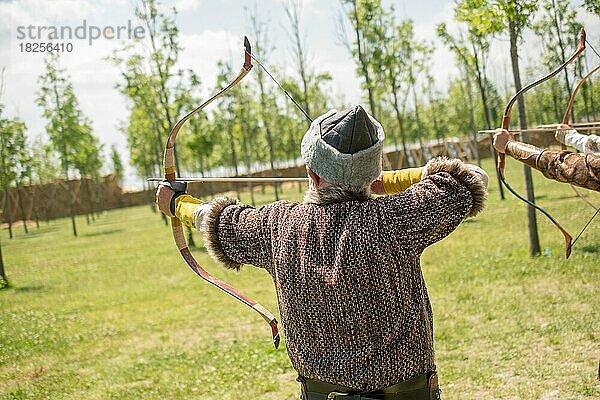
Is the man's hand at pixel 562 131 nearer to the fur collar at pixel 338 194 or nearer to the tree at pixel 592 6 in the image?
the fur collar at pixel 338 194

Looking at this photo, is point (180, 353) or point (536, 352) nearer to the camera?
point (536, 352)

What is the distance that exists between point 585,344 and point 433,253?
15.6 feet

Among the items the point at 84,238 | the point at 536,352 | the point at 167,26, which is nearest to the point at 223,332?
the point at 536,352

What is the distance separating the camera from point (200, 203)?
2389mm

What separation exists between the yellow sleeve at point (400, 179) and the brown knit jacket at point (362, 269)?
0.61 feet

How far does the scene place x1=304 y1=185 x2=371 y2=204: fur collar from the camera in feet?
6.36

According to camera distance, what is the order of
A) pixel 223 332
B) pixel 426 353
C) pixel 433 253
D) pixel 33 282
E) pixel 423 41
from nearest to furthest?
1. pixel 426 353
2. pixel 223 332
3. pixel 433 253
4. pixel 33 282
5. pixel 423 41

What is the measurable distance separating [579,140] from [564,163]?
100 cm

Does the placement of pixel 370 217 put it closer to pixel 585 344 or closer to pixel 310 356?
pixel 310 356

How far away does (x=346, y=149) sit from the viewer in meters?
1.88

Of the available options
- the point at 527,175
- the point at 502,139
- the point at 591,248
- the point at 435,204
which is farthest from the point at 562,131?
the point at 527,175

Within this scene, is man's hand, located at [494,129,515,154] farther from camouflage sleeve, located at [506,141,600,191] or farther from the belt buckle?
the belt buckle

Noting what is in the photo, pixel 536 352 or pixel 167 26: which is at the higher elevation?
pixel 167 26

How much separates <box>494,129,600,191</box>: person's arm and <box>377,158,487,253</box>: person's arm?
1406 millimetres
